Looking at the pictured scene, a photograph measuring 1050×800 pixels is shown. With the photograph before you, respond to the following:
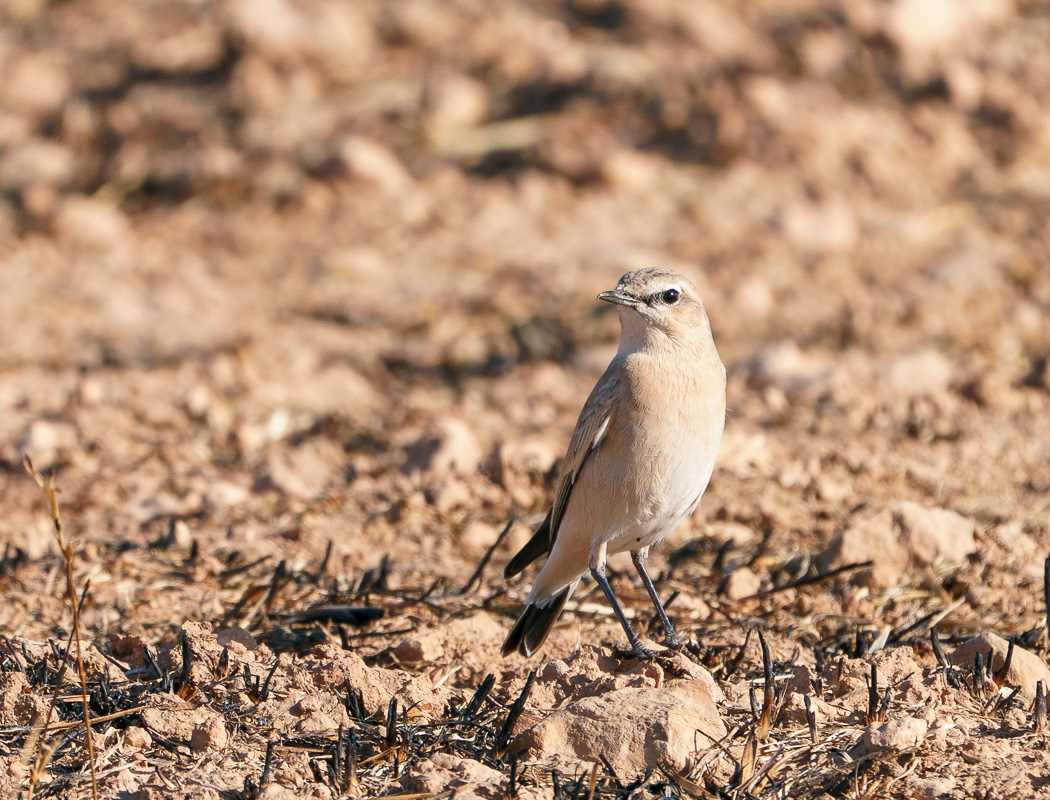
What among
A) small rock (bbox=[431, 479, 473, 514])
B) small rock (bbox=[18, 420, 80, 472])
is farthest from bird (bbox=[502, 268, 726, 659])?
small rock (bbox=[18, 420, 80, 472])

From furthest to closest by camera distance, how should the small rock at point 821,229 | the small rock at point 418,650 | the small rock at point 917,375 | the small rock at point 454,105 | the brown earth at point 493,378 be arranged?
the small rock at point 454,105 < the small rock at point 821,229 < the small rock at point 917,375 < the small rock at point 418,650 < the brown earth at point 493,378

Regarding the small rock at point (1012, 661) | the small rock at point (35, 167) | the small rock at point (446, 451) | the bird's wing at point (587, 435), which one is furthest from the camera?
the small rock at point (35, 167)

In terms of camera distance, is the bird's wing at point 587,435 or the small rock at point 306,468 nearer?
the bird's wing at point 587,435

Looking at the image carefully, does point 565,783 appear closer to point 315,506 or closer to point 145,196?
point 315,506

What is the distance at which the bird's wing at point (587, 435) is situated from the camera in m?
4.95

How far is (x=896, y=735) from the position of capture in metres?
3.63

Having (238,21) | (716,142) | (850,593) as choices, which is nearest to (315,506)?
(850,593)

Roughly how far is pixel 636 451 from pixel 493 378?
368 cm

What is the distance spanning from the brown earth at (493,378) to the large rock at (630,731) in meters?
0.01

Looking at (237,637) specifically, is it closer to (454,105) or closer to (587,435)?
(587,435)

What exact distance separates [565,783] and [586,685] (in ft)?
2.11

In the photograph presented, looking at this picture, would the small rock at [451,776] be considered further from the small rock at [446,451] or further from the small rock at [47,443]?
Result: the small rock at [47,443]

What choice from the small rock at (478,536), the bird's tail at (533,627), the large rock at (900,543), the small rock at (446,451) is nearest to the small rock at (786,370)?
the small rock at (446,451)

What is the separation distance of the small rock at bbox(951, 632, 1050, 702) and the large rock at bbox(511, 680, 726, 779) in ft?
3.53
